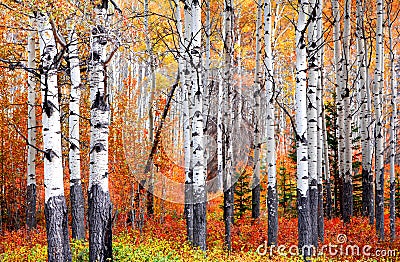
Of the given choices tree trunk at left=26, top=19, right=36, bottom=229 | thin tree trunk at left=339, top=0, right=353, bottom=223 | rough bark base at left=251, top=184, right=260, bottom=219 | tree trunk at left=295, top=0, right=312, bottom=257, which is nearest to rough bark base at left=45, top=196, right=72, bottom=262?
tree trunk at left=295, top=0, right=312, bottom=257

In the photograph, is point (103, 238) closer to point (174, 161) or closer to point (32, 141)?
point (32, 141)

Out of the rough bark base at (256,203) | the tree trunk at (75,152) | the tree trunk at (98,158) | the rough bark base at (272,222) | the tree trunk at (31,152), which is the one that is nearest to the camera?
the tree trunk at (98,158)

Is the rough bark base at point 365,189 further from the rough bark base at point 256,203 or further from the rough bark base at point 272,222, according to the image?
the rough bark base at point 272,222

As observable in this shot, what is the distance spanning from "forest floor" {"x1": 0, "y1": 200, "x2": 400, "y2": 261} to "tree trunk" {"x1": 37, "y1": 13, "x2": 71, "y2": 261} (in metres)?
1.13

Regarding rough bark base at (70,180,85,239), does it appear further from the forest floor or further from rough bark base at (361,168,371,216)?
rough bark base at (361,168,371,216)

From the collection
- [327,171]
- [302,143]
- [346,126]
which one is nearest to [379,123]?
[346,126]

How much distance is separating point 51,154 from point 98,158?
0.68 meters

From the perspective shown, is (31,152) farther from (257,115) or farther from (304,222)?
(304,222)

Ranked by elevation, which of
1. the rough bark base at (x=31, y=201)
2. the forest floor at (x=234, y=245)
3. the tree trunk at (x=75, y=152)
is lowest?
the forest floor at (x=234, y=245)

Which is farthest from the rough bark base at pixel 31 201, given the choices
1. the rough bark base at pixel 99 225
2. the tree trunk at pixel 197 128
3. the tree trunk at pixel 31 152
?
the rough bark base at pixel 99 225

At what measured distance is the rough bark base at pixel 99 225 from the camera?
6.66 meters

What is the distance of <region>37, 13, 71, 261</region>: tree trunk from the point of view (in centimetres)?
636

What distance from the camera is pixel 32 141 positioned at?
1153 centimetres

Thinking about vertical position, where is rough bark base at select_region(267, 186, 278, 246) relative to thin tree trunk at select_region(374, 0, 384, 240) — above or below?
below
